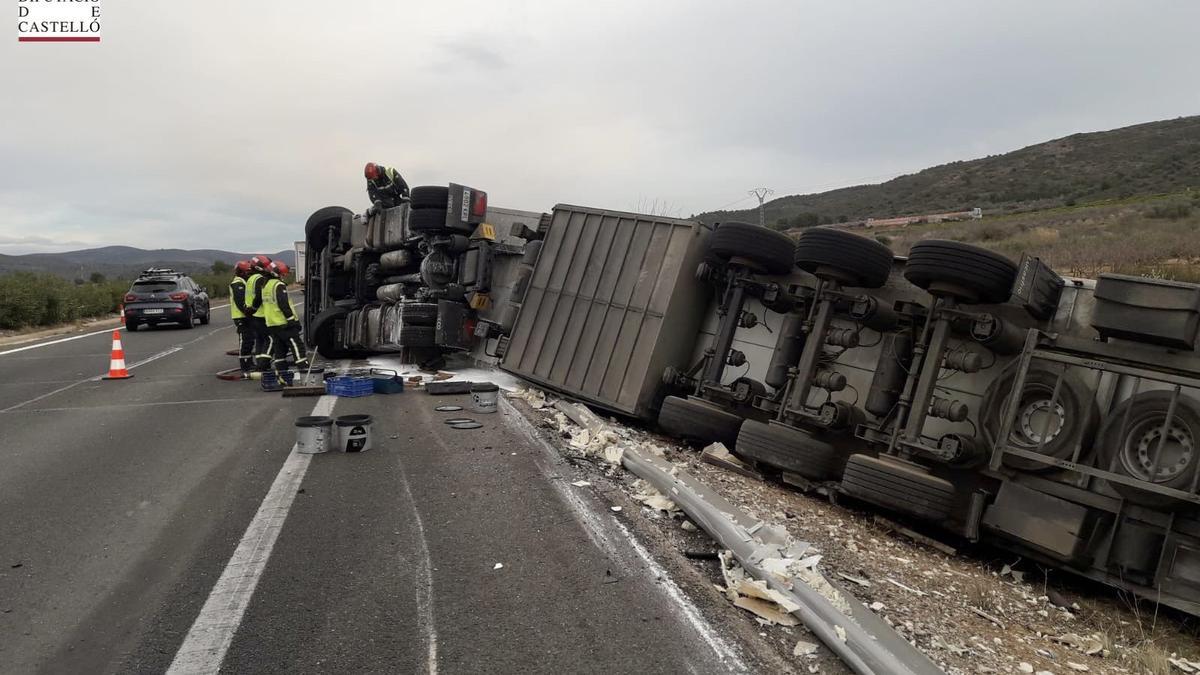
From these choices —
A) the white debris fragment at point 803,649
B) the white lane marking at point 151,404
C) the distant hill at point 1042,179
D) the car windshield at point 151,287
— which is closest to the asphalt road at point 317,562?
the white debris fragment at point 803,649

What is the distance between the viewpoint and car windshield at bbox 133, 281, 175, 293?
62.5 feet

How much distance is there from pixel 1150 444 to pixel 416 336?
8.33m

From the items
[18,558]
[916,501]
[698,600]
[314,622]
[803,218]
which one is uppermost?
[803,218]

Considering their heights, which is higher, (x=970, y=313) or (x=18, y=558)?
(x=970, y=313)

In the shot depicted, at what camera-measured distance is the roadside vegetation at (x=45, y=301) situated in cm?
1894

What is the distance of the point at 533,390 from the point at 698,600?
563cm

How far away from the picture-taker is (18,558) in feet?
12.5

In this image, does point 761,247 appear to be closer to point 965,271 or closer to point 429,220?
point 965,271

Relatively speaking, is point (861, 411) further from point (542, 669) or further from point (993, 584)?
point (542, 669)

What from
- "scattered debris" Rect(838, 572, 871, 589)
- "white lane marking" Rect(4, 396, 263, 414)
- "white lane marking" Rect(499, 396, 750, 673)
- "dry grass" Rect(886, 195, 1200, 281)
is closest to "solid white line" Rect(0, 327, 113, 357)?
"white lane marking" Rect(4, 396, 263, 414)

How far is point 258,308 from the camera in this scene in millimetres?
10031

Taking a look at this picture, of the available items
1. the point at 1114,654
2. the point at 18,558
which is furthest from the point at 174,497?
the point at 1114,654

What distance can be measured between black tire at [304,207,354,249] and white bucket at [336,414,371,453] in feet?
28.2

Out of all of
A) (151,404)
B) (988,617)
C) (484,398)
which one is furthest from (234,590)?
(151,404)
